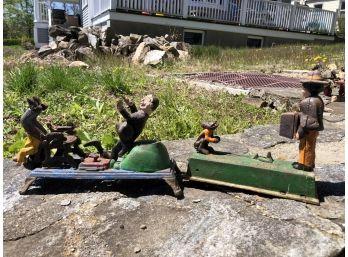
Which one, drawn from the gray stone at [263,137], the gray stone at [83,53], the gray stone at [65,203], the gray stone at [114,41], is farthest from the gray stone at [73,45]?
the gray stone at [65,203]

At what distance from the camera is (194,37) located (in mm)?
16438

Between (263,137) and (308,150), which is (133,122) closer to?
(308,150)

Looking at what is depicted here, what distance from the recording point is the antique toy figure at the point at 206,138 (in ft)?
7.96

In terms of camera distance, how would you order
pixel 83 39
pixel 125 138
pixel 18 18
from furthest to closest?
pixel 18 18
pixel 83 39
pixel 125 138

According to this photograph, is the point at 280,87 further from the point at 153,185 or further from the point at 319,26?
the point at 319,26

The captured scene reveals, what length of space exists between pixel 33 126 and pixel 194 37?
577 inches

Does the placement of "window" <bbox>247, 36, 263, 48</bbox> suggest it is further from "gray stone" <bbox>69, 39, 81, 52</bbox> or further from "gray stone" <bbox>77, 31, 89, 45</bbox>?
"gray stone" <bbox>69, 39, 81, 52</bbox>

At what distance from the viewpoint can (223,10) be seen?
637 inches

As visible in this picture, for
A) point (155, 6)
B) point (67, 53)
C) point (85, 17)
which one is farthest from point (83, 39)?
point (85, 17)

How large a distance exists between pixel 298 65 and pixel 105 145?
834cm

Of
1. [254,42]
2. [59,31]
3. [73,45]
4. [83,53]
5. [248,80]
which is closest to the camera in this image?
[248,80]

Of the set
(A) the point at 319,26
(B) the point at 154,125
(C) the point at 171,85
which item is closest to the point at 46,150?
(B) the point at 154,125

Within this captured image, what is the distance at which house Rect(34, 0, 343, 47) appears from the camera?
14344 millimetres

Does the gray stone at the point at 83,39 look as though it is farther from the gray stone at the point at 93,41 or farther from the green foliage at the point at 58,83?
the green foliage at the point at 58,83
